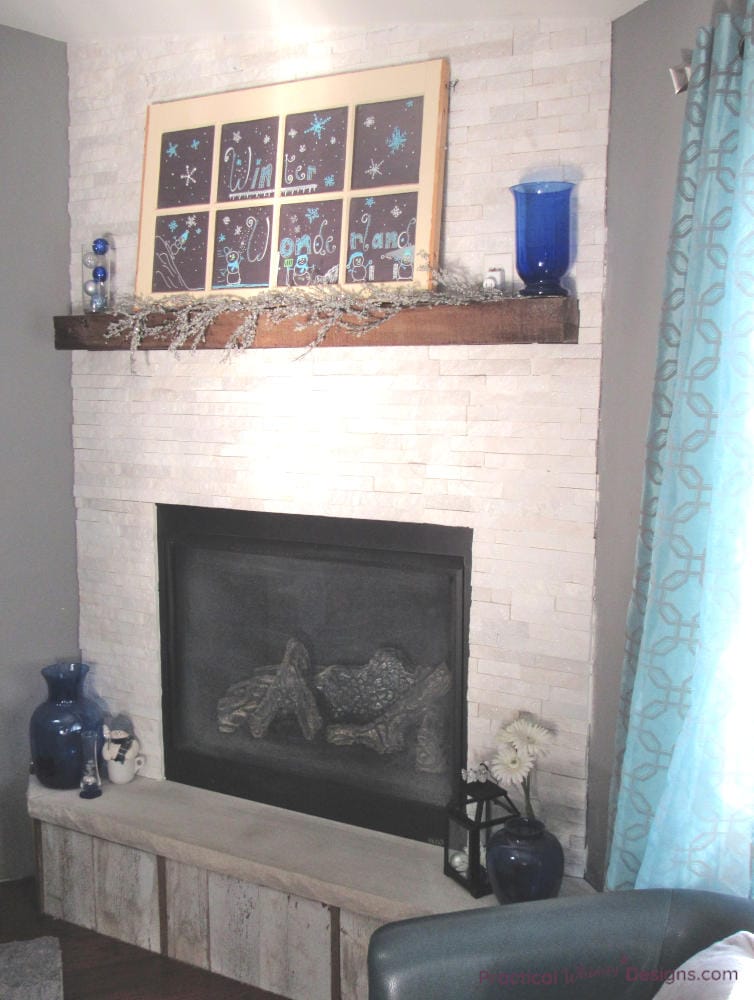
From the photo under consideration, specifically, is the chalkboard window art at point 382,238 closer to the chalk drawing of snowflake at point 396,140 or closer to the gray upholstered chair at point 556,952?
the chalk drawing of snowflake at point 396,140

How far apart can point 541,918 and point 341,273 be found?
151 cm

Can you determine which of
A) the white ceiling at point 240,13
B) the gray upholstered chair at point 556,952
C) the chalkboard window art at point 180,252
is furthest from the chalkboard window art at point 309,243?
the gray upholstered chair at point 556,952

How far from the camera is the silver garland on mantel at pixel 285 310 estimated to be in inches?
86.5

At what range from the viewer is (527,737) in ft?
7.03

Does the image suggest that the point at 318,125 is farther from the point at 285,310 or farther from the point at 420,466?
the point at 420,466

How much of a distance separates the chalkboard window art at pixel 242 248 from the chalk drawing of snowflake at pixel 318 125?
21 centimetres

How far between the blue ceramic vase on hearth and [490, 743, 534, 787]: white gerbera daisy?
1.23 meters

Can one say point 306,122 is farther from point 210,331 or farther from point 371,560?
point 371,560

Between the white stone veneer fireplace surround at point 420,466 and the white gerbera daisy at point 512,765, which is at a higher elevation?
the white stone veneer fireplace surround at point 420,466

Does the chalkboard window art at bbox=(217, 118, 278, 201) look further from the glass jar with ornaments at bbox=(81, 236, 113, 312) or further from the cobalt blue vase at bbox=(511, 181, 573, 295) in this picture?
the cobalt blue vase at bbox=(511, 181, 573, 295)

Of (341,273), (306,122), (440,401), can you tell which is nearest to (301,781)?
(440,401)

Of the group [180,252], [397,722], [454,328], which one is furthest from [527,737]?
[180,252]

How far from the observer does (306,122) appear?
2.39m

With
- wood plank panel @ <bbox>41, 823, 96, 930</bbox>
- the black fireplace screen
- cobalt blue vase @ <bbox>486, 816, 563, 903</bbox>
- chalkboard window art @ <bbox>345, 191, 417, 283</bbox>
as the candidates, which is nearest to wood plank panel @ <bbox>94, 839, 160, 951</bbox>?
wood plank panel @ <bbox>41, 823, 96, 930</bbox>
